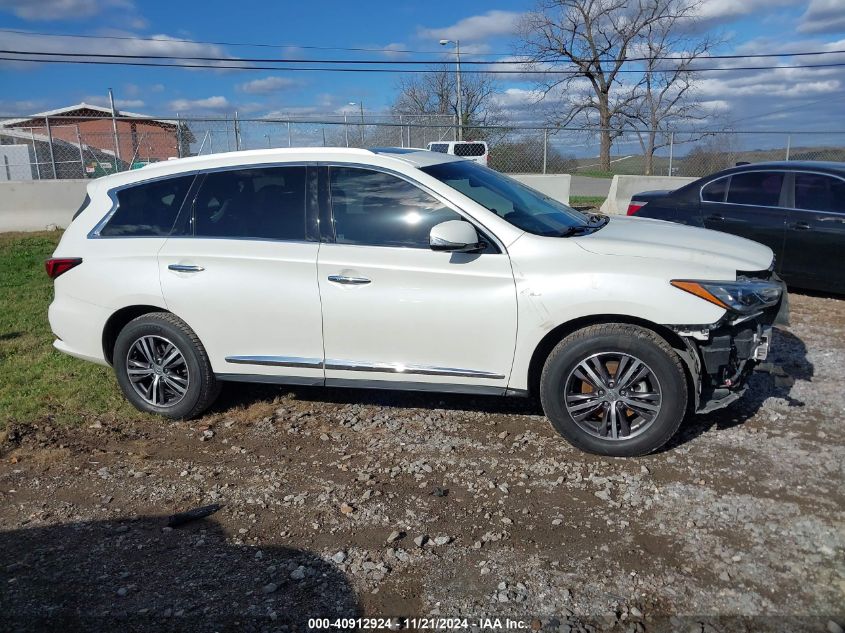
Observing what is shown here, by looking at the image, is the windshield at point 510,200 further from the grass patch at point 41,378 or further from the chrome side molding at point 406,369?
the grass patch at point 41,378

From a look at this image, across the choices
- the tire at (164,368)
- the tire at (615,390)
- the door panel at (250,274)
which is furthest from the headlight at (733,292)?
the tire at (164,368)

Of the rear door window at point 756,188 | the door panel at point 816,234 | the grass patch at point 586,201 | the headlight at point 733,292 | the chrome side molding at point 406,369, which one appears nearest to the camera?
the headlight at point 733,292

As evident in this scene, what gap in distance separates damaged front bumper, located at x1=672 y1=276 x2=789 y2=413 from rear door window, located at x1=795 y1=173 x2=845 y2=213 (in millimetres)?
4194

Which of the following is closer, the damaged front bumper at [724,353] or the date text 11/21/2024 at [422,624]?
the date text 11/21/2024 at [422,624]

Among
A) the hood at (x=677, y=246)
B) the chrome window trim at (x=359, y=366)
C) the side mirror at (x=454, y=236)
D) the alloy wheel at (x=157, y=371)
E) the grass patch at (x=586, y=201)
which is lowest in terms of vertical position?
the grass patch at (x=586, y=201)

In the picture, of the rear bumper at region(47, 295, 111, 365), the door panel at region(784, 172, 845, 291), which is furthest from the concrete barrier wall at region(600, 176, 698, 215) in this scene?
the rear bumper at region(47, 295, 111, 365)

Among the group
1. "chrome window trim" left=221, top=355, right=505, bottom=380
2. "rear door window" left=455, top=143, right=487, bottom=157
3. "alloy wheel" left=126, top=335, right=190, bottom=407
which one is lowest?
"alloy wheel" left=126, top=335, right=190, bottom=407

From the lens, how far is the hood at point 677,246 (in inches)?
164

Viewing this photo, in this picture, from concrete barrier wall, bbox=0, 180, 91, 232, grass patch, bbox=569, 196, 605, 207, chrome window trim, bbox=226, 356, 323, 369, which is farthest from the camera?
grass patch, bbox=569, 196, 605, 207

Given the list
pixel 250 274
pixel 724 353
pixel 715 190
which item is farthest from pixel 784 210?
pixel 250 274

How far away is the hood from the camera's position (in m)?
4.18

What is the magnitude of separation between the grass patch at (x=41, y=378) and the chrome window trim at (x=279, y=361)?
1.02 metres

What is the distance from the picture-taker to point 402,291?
14.4 ft

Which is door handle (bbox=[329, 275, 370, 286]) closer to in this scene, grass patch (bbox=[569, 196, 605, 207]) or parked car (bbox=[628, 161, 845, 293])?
parked car (bbox=[628, 161, 845, 293])
